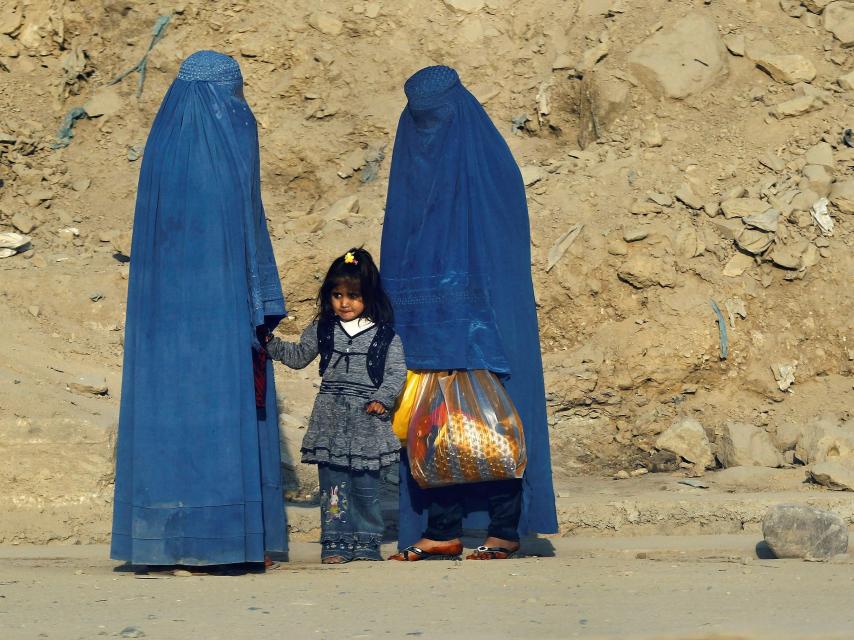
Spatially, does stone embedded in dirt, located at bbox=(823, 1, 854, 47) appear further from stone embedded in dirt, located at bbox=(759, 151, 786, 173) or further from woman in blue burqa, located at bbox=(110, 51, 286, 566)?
woman in blue burqa, located at bbox=(110, 51, 286, 566)

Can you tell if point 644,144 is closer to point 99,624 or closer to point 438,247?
point 438,247

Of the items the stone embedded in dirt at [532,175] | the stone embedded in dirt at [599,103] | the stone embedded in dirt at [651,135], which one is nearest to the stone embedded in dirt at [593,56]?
the stone embedded in dirt at [599,103]

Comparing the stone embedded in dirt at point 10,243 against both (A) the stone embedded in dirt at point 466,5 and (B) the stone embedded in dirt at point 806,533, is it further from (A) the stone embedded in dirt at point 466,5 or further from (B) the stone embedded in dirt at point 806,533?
(B) the stone embedded in dirt at point 806,533

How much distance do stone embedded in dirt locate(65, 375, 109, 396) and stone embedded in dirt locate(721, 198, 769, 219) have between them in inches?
169

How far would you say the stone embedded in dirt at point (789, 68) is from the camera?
10938 millimetres

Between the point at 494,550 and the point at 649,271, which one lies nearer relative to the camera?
the point at 494,550

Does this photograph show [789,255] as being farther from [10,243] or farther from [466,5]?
[10,243]

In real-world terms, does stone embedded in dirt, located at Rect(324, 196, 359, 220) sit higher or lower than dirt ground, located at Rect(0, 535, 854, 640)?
higher

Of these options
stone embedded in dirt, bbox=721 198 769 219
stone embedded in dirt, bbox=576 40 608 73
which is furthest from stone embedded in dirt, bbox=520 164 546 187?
stone embedded in dirt, bbox=721 198 769 219

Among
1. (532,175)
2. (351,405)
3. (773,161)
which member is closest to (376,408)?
(351,405)

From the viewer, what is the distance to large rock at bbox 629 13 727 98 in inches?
431

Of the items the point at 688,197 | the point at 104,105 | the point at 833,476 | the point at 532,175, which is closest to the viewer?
the point at 833,476

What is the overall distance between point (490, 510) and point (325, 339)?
976mm

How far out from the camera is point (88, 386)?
8.27 meters
